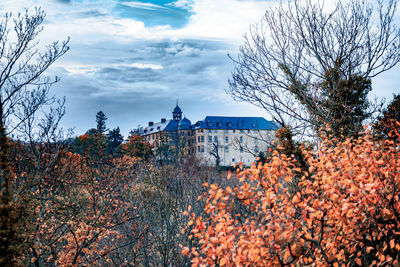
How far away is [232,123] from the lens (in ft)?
287

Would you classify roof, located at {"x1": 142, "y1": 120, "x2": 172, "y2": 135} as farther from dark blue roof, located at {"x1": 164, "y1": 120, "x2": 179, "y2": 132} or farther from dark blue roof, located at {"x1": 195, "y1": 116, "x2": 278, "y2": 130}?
dark blue roof, located at {"x1": 195, "y1": 116, "x2": 278, "y2": 130}

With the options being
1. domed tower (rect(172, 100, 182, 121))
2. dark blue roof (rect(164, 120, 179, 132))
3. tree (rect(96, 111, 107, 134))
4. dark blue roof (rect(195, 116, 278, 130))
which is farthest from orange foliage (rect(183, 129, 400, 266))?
domed tower (rect(172, 100, 182, 121))

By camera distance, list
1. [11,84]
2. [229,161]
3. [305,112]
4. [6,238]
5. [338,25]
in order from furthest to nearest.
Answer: [229,161]
[305,112]
[338,25]
[11,84]
[6,238]

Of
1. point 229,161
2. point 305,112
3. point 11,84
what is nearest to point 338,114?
point 305,112

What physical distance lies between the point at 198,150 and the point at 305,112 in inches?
2721

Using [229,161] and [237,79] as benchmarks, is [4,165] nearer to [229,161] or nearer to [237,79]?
[237,79]

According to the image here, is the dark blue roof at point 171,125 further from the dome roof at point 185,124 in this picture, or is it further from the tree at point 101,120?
the tree at point 101,120

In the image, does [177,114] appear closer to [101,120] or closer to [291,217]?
[101,120]

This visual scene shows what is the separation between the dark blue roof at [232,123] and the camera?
8512 cm

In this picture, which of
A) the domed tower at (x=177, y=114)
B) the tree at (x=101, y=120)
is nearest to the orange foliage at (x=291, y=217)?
the tree at (x=101, y=120)

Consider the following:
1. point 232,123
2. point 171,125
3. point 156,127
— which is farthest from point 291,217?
point 156,127

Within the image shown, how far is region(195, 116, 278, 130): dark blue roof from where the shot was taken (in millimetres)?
85125

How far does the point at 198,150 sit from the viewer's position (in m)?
84.2

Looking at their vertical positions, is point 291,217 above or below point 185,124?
below
